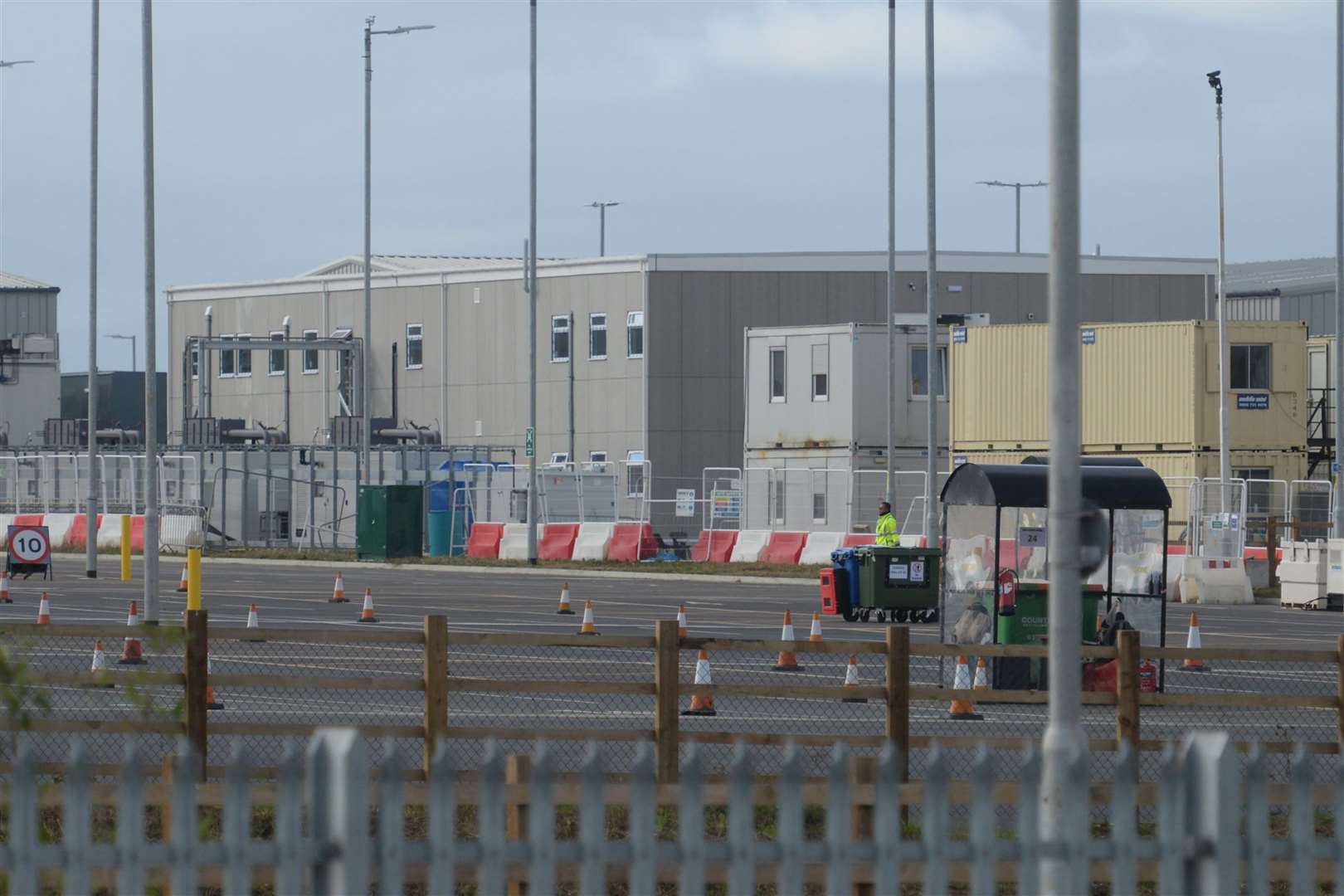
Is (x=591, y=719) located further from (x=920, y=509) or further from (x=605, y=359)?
(x=605, y=359)

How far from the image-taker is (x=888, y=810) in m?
5.71

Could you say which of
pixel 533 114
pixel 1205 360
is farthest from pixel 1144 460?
pixel 533 114

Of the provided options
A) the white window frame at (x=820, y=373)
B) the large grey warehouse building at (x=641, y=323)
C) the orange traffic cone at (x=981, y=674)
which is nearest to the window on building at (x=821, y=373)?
the white window frame at (x=820, y=373)

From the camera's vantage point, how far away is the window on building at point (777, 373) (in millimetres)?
57156

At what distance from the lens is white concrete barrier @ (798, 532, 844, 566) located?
149 feet

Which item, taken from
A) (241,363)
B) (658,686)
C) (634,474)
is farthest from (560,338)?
(658,686)

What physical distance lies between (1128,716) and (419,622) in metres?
17.3

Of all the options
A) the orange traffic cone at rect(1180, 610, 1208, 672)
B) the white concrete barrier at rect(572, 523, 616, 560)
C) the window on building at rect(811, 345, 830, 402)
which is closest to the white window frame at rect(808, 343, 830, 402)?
the window on building at rect(811, 345, 830, 402)

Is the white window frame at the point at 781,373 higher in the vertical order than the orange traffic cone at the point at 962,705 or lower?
higher

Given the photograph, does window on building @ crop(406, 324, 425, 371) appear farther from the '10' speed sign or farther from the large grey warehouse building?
the '10' speed sign

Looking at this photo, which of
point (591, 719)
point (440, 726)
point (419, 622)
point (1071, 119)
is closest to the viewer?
point (1071, 119)

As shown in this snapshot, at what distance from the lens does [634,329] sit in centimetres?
6544

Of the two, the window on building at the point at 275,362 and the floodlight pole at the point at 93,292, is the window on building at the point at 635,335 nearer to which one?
the window on building at the point at 275,362

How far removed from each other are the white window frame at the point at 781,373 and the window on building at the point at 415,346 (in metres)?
17.7
